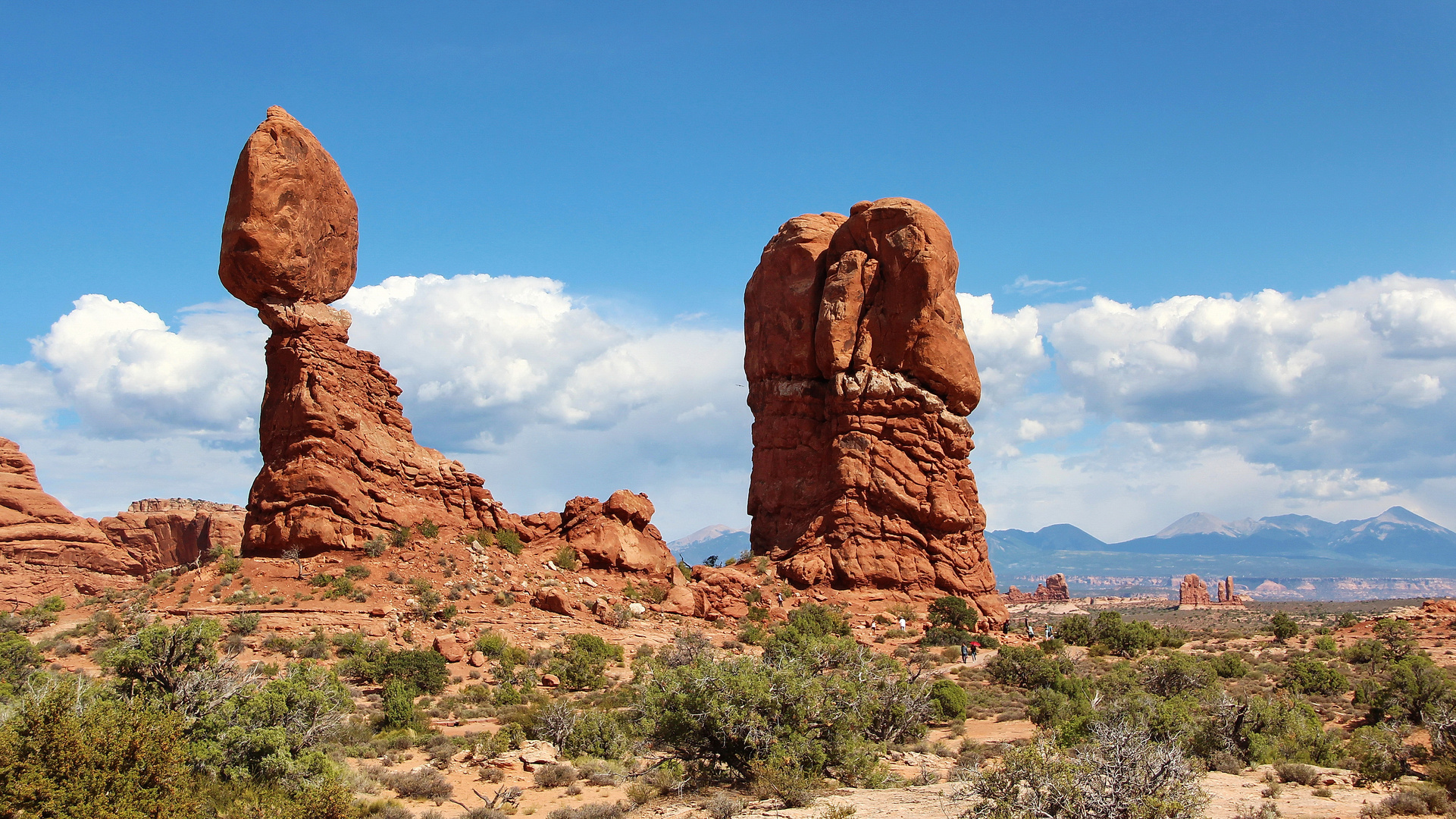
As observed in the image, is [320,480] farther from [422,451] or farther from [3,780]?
[3,780]

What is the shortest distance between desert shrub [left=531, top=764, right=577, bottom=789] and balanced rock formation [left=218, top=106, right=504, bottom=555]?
47.4 feet

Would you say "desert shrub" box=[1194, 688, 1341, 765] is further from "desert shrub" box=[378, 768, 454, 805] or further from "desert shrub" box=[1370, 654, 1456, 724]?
"desert shrub" box=[378, 768, 454, 805]

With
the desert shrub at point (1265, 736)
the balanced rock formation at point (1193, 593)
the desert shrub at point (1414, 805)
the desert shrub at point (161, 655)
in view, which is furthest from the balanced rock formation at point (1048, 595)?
the desert shrub at point (161, 655)

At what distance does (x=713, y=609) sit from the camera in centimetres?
3042

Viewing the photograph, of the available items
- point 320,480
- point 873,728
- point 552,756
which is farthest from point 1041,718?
point 320,480

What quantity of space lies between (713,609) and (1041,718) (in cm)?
1229

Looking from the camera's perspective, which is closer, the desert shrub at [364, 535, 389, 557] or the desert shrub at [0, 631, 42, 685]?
the desert shrub at [0, 631, 42, 685]

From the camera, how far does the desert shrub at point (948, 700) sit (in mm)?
21359

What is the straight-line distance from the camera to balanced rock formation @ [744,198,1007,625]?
3397cm

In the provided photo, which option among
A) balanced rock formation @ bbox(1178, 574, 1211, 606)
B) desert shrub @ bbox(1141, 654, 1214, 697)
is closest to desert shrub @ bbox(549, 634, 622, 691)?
desert shrub @ bbox(1141, 654, 1214, 697)

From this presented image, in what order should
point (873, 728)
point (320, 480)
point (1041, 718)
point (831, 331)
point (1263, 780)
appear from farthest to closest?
point (831, 331), point (320, 480), point (1041, 718), point (873, 728), point (1263, 780)

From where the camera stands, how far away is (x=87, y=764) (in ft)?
32.0

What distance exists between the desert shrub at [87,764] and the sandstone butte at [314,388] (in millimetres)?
16428

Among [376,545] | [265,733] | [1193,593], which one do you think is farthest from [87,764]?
[1193,593]
